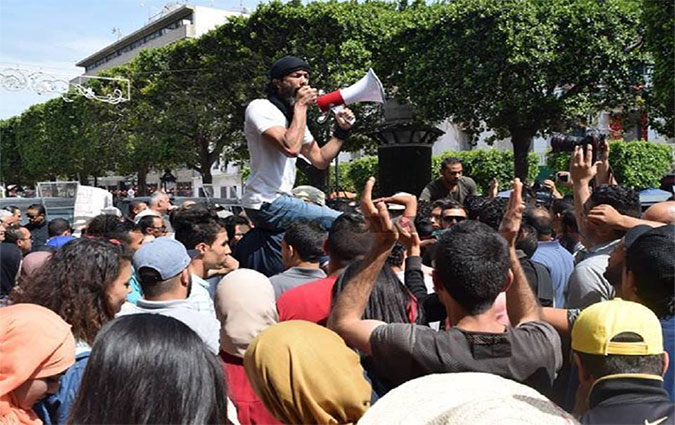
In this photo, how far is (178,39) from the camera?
2459 inches

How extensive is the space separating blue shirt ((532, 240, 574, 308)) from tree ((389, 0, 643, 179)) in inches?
624

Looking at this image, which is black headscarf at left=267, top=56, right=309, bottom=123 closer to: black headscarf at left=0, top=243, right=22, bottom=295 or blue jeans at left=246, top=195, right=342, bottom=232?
blue jeans at left=246, top=195, right=342, bottom=232

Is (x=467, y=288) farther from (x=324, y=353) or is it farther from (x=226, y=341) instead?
(x=226, y=341)

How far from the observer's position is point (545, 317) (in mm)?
2871

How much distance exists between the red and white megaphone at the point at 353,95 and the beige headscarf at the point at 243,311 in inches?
56.7

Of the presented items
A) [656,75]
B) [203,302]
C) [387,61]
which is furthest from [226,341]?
[387,61]

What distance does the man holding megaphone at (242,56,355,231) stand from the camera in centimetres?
416

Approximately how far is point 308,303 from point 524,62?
1768 cm

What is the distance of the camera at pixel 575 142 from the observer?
17.0 ft

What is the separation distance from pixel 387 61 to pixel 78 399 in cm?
2219

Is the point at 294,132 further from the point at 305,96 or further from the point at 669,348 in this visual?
the point at 669,348

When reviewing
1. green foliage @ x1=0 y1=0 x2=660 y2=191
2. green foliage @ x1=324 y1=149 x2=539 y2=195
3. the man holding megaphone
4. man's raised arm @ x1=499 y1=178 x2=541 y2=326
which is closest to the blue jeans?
the man holding megaphone

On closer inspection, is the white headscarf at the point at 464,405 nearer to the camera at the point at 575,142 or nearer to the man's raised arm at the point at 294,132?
the man's raised arm at the point at 294,132

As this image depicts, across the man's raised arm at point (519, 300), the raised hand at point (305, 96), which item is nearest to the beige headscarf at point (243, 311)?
the man's raised arm at point (519, 300)
